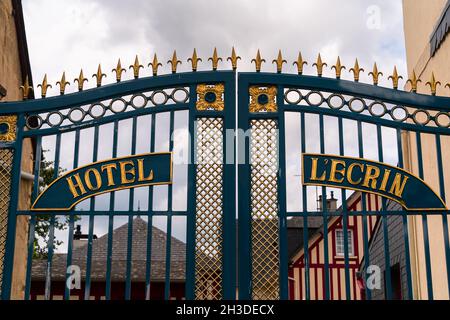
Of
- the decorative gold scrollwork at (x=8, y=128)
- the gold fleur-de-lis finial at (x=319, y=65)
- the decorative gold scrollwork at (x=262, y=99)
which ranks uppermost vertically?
the gold fleur-de-lis finial at (x=319, y=65)

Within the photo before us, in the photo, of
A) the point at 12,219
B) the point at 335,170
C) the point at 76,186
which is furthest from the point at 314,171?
the point at 12,219

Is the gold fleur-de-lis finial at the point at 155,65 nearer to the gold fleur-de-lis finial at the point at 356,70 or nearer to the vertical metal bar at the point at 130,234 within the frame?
the vertical metal bar at the point at 130,234

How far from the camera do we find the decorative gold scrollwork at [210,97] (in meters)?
6.46

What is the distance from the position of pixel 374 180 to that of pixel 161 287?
13208mm

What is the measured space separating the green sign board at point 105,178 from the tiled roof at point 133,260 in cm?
1072

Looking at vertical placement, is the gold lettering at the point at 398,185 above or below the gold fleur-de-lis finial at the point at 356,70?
below

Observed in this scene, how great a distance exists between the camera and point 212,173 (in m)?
6.27

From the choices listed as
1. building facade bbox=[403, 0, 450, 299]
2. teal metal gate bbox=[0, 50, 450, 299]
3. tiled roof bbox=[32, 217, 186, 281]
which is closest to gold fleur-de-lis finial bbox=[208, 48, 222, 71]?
teal metal gate bbox=[0, 50, 450, 299]

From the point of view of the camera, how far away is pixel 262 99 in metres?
6.50

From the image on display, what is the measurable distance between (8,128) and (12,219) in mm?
1019

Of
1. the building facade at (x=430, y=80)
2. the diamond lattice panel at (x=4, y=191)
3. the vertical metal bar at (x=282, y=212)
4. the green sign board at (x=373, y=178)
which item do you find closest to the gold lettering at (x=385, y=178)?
the green sign board at (x=373, y=178)

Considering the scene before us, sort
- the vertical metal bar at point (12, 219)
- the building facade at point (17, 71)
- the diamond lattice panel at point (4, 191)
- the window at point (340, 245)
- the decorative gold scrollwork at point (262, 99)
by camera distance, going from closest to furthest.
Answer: the vertical metal bar at point (12, 219) < the diamond lattice panel at point (4, 191) < the decorative gold scrollwork at point (262, 99) < the building facade at point (17, 71) < the window at point (340, 245)
